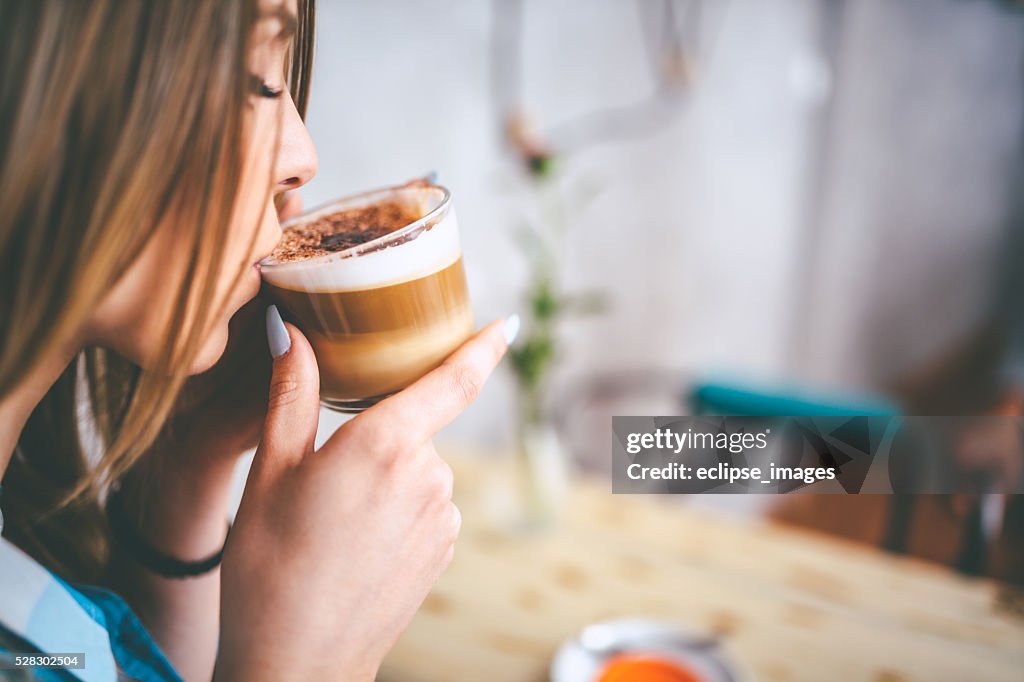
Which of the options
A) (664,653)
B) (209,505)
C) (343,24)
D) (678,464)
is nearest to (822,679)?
(664,653)

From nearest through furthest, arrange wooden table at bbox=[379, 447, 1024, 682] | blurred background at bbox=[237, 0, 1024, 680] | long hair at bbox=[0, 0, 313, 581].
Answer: long hair at bbox=[0, 0, 313, 581] < wooden table at bbox=[379, 447, 1024, 682] < blurred background at bbox=[237, 0, 1024, 680]

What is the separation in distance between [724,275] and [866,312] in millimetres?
1416

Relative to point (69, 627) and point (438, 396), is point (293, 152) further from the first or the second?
point (69, 627)

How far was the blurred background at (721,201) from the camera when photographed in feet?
4.72

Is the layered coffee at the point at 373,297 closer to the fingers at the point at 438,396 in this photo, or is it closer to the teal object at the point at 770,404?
the fingers at the point at 438,396

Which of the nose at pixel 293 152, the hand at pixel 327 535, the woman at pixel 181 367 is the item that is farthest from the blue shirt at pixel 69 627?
the nose at pixel 293 152

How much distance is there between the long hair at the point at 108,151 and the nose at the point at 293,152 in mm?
57

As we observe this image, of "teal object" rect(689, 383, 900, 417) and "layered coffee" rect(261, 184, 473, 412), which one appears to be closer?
"layered coffee" rect(261, 184, 473, 412)

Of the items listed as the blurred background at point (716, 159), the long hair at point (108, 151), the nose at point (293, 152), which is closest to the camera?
the long hair at point (108, 151)

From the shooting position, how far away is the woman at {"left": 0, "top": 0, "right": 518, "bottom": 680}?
1.20ft

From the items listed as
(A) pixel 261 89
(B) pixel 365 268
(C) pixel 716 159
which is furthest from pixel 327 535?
(C) pixel 716 159

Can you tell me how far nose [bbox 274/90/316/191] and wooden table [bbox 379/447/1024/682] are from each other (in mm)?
833

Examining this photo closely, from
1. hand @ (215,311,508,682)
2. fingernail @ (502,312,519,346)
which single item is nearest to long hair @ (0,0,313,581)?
hand @ (215,311,508,682)

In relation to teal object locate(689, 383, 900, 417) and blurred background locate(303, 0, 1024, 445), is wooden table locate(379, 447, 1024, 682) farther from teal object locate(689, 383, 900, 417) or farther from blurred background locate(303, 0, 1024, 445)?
blurred background locate(303, 0, 1024, 445)
